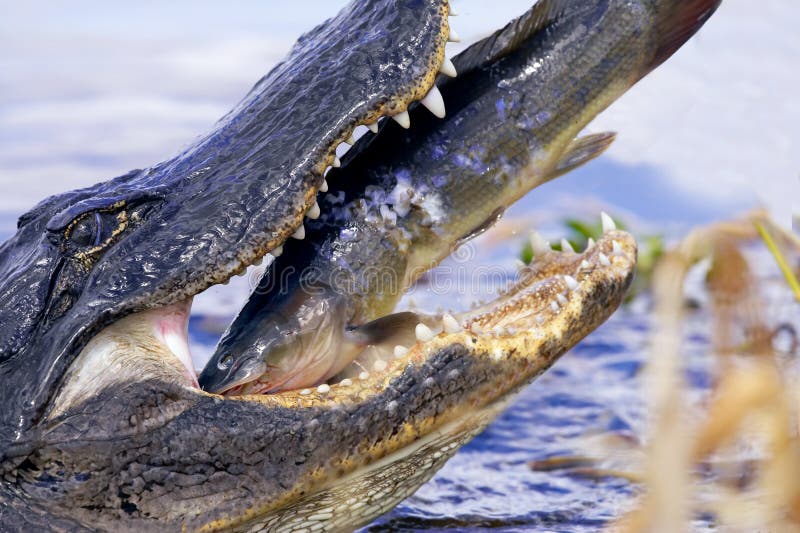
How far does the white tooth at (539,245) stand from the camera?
3.37 meters

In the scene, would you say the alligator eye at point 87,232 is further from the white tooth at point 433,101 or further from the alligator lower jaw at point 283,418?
the white tooth at point 433,101

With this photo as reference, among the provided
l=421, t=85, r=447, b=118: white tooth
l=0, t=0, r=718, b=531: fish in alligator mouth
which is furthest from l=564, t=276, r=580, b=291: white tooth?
l=421, t=85, r=447, b=118: white tooth

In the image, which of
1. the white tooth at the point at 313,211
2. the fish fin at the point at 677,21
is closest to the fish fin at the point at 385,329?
the white tooth at the point at 313,211

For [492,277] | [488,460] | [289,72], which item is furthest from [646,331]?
[289,72]

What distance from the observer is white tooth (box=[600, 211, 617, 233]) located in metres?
3.31

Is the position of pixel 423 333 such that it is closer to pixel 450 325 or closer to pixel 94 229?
pixel 450 325

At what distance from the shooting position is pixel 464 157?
3.27 metres

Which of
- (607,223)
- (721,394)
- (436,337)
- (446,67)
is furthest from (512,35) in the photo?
(721,394)

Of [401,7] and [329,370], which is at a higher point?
[401,7]

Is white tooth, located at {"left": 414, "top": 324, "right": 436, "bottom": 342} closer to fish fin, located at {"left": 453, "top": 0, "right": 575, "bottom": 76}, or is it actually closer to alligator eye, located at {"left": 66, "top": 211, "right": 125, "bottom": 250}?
alligator eye, located at {"left": 66, "top": 211, "right": 125, "bottom": 250}

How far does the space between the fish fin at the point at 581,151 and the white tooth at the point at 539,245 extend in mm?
204

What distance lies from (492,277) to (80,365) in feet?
6.23

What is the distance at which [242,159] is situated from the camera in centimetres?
272

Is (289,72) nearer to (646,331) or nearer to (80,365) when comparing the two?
(80,365)
